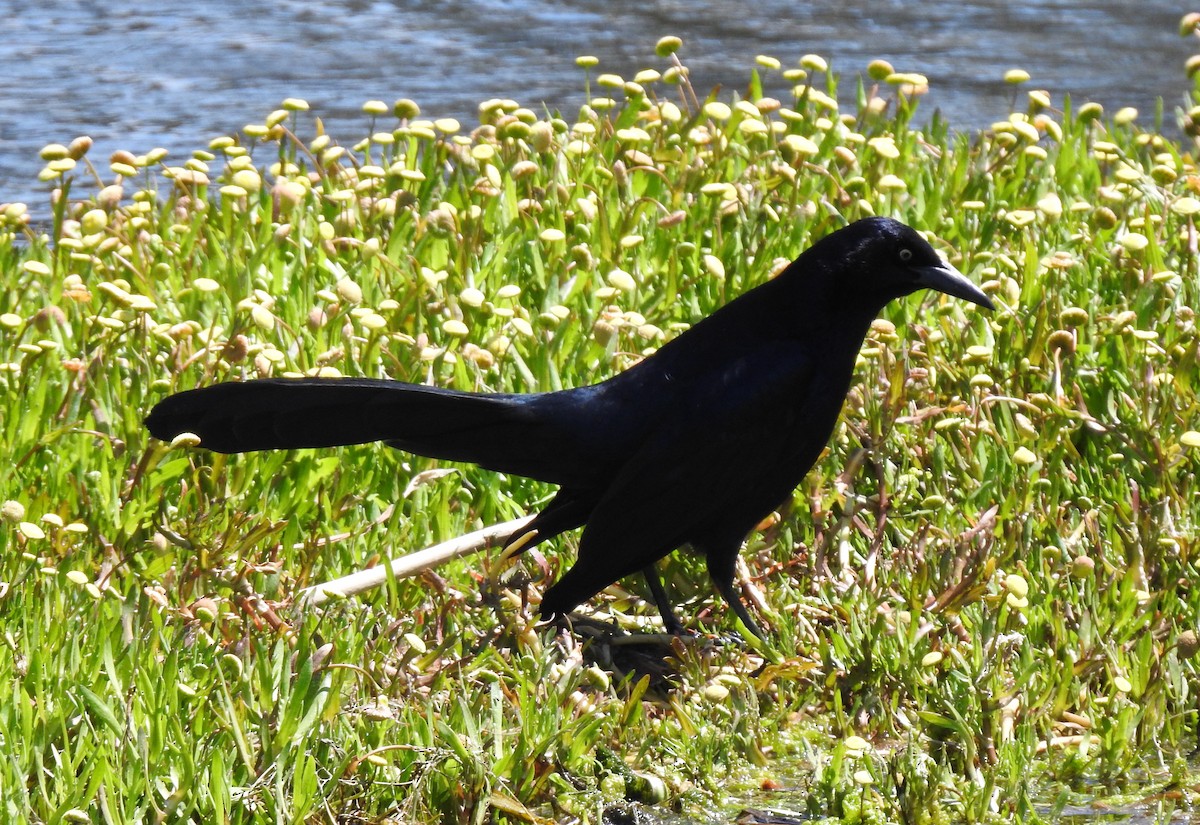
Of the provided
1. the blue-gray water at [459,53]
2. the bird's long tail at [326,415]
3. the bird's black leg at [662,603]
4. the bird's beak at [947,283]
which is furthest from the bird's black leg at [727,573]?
the blue-gray water at [459,53]

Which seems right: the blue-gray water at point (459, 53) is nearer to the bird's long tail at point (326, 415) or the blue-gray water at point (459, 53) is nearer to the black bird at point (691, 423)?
the bird's long tail at point (326, 415)

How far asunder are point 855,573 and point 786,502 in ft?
0.83

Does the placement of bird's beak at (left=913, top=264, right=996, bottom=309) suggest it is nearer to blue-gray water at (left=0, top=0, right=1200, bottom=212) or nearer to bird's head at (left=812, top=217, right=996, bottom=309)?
bird's head at (left=812, top=217, right=996, bottom=309)

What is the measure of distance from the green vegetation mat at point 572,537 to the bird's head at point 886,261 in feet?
1.30

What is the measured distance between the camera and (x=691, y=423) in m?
3.52

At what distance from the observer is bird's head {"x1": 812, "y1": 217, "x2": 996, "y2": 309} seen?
354cm

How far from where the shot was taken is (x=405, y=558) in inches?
143

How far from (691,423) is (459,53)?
5.73 meters

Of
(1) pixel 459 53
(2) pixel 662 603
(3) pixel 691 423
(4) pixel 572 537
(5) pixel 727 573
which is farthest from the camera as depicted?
(1) pixel 459 53

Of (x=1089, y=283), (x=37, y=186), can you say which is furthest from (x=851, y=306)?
(x=37, y=186)

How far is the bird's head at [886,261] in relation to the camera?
3.54 meters

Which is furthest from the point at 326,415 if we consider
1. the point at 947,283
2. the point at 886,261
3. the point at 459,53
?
the point at 459,53

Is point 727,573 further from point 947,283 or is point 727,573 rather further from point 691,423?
point 947,283

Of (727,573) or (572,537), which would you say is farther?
(572,537)
